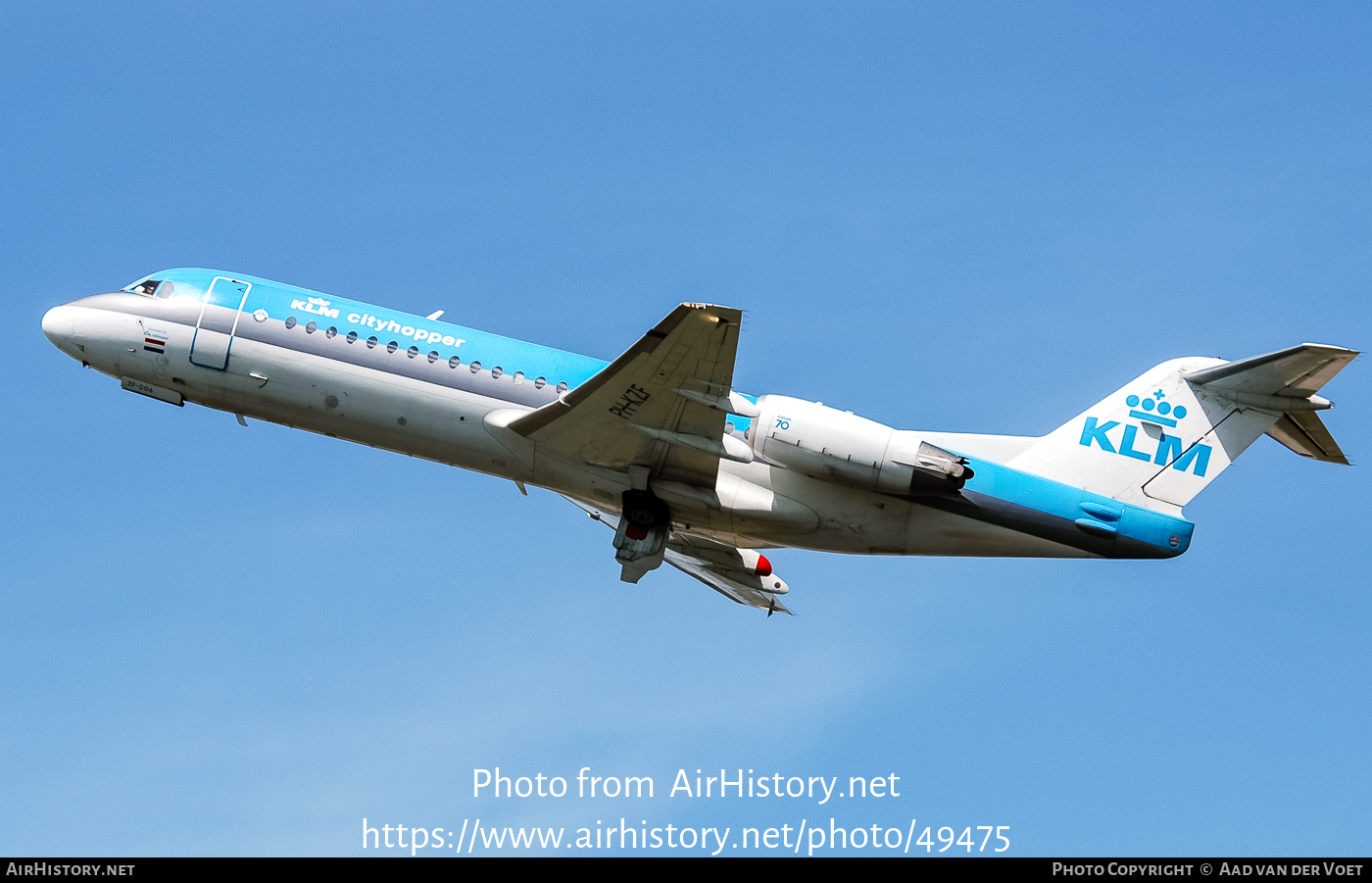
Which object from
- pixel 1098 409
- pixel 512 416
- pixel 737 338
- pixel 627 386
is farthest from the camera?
pixel 1098 409

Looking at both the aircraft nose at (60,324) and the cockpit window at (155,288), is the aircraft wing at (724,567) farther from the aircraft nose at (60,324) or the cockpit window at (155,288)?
the aircraft nose at (60,324)

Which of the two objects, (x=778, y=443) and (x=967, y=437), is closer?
(x=778, y=443)

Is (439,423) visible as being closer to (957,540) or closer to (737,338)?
(737,338)

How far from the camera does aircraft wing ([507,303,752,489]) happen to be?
2500 centimetres

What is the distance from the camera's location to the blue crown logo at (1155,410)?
3008 cm

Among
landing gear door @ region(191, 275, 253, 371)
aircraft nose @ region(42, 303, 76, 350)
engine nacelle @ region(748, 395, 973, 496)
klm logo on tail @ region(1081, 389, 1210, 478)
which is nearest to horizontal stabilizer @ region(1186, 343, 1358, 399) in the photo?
klm logo on tail @ region(1081, 389, 1210, 478)

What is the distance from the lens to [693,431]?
27156 mm

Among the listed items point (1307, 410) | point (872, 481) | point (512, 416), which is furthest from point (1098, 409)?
point (512, 416)

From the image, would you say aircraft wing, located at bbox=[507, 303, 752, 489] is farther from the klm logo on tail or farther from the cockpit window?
the cockpit window

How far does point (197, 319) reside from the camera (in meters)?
29.9

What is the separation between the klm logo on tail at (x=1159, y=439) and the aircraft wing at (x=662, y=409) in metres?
8.05

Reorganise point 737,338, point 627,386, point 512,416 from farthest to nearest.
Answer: point 512,416, point 627,386, point 737,338

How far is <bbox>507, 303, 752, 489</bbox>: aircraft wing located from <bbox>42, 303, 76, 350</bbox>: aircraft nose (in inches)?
404

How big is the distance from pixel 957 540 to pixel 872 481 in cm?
281
